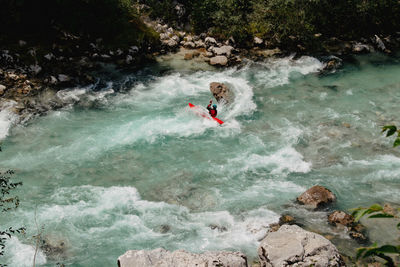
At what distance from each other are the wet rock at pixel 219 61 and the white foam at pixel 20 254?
15.2 metres

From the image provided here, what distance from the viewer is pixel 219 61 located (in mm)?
22109

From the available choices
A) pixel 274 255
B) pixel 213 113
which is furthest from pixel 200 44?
pixel 274 255

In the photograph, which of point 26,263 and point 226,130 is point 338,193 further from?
point 26,263

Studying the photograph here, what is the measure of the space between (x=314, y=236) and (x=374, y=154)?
284 inches

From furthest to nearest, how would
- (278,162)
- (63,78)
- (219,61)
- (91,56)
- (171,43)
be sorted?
(171,43) → (219,61) → (91,56) → (63,78) → (278,162)

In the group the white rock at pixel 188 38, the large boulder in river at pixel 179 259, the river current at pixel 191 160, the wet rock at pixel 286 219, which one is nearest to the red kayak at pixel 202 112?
the river current at pixel 191 160

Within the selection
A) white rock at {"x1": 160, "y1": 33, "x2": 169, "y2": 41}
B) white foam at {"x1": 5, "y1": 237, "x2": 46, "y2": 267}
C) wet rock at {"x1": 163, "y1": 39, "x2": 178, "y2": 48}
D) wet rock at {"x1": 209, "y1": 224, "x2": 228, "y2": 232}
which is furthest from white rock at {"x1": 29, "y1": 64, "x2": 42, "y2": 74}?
wet rock at {"x1": 209, "y1": 224, "x2": 228, "y2": 232}

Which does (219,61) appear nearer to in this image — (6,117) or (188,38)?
(188,38)

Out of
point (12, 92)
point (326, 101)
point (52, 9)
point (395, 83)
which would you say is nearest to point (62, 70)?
point (12, 92)

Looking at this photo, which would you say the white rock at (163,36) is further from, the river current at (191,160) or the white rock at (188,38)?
the river current at (191,160)

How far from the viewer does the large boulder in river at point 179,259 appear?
24.5ft

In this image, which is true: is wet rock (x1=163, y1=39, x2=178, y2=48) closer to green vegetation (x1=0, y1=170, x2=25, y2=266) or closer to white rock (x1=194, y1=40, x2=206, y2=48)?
white rock (x1=194, y1=40, x2=206, y2=48)

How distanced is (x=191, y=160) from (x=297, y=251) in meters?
6.92

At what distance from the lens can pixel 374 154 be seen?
14383mm
